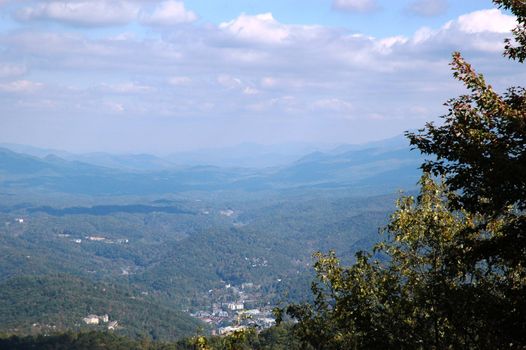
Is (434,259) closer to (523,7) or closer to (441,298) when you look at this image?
(441,298)

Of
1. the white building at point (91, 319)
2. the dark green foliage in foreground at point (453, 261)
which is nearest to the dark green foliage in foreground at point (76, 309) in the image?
the white building at point (91, 319)

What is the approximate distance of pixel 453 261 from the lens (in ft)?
38.9

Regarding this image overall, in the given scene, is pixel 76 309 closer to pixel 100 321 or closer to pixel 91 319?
pixel 91 319

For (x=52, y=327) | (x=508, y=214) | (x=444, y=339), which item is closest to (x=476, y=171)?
(x=508, y=214)

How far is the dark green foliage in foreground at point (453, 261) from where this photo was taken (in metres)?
10.6

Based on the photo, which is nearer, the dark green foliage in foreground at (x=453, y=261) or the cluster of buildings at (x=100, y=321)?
the dark green foliage in foreground at (x=453, y=261)

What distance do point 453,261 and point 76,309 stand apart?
162530 mm

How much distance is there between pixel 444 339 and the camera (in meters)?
12.3

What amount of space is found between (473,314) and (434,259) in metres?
2.21

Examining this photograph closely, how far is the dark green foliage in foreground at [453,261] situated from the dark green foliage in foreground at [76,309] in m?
134

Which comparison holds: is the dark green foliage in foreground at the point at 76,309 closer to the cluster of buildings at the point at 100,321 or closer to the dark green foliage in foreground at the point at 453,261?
the cluster of buildings at the point at 100,321

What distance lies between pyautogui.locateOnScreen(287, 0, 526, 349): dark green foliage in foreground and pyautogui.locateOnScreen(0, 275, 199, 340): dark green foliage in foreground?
439 ft

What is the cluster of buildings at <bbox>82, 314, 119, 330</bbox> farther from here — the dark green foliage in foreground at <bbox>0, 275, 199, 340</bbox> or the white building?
the dark green foliage in foreground at <bbox>0, 275, 199, 340</bbox>

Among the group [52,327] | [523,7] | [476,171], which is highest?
[523,7]
